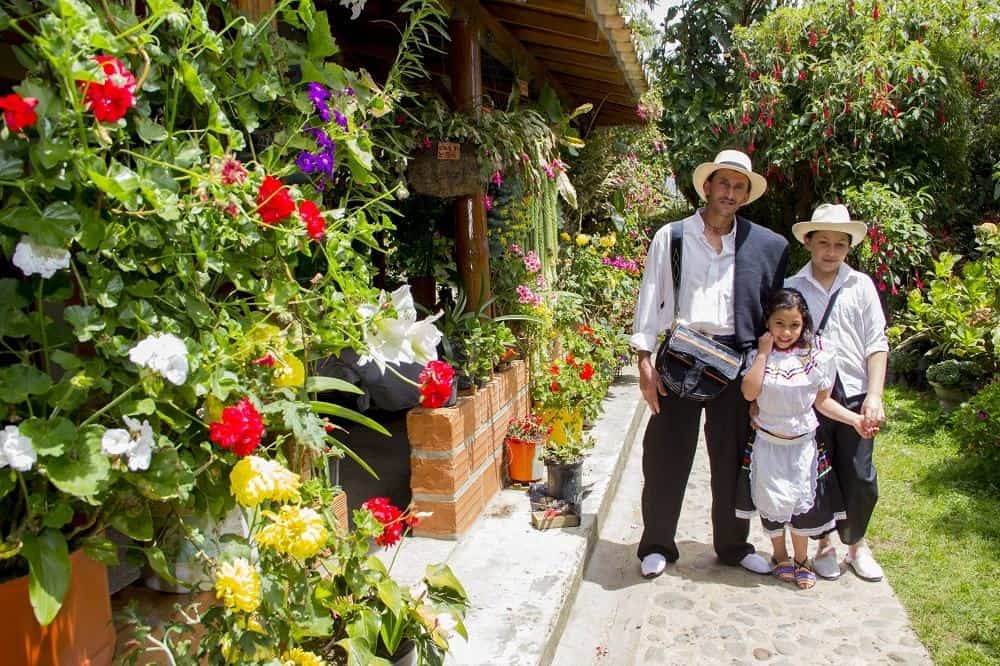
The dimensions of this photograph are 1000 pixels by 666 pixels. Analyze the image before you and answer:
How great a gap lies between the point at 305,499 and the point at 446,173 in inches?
92.3

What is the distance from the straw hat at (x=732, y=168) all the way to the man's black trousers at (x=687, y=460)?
846mm

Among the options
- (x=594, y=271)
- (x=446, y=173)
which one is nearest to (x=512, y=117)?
(x=446, y=173)

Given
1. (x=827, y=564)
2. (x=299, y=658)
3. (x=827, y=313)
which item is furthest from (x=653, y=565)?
(x=299, y=658)

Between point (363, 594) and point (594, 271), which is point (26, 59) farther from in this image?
point (594, 271)

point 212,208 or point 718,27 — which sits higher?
point 718,27

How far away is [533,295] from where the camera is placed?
15.9 feet

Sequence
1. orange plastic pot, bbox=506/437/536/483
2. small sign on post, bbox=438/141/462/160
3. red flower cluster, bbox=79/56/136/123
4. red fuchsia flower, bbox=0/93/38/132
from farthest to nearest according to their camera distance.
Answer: orange plastic pot, bbox=506/437/536/483 → small sign on post, bbox=438/141/462/160 → red flower cluster, bbox=79/56/136/123 → red fuchsia flower, bbox=0/93/38/132

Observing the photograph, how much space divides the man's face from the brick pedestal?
144cm

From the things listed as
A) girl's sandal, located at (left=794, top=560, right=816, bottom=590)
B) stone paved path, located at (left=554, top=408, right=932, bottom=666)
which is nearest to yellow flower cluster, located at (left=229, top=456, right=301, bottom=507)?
stone paved path, located at (left=554, top=408, right=932, bottom=666)

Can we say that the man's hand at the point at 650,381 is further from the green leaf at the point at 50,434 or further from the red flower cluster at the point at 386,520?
the green leaf at the point at 50,434

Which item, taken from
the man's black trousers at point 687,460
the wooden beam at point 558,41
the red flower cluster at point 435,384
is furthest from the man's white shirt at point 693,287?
the wooden beam at point 558,41

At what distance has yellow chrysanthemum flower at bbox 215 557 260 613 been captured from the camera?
59.4 inches

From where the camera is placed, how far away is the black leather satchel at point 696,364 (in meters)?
3.29

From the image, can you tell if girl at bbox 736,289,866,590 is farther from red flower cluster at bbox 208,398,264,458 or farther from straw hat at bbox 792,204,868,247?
red flower cluster at bbox 208,398,264,458
